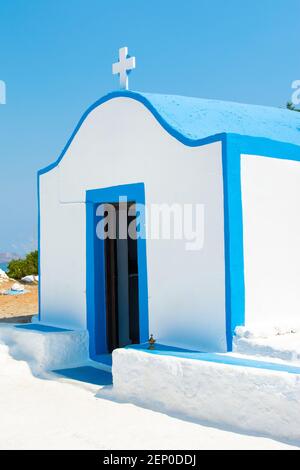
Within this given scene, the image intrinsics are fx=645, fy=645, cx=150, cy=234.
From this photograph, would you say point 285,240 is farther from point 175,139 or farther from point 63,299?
point 63,299

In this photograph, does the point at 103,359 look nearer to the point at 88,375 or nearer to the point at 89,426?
the point at 88,375

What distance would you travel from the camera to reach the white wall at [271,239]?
6113 millimetres

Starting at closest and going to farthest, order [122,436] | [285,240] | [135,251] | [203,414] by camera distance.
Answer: [122,436] → [203,414] → [285,240] → [135,251]

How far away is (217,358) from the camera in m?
5.61

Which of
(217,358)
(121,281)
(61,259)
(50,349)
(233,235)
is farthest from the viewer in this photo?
(61,259)

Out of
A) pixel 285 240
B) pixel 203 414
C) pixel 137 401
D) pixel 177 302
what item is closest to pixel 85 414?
pixel 137 401

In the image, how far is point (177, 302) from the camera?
6598mm

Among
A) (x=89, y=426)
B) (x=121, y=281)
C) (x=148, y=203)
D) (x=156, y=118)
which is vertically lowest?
(x=89, y=426)

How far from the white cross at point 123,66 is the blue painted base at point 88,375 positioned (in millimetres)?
3392

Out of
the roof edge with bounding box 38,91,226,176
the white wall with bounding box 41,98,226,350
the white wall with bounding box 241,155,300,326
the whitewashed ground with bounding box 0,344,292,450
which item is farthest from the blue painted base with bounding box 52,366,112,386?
the roof edge with bounding box 38,91,226,176

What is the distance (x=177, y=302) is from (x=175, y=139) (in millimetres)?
1671

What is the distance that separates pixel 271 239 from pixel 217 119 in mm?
1595

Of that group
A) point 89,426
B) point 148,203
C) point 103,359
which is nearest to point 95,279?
point 103,359

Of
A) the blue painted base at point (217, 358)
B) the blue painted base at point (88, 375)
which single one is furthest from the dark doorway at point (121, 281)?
the blue painted base at point (217, 358)
